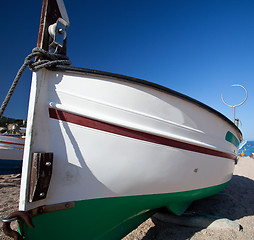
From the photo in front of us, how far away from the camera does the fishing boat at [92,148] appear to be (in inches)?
56.1

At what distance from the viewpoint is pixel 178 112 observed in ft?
6.14

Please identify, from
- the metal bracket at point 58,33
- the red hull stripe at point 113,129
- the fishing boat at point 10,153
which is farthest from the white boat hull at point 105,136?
the fishing boat at point 10,153

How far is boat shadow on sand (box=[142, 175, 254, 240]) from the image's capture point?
7.38 feet

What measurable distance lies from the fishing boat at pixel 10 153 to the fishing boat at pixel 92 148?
725 cm

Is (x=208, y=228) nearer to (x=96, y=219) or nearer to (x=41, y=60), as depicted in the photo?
(x=96, y=219)

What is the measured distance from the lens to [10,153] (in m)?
7.44

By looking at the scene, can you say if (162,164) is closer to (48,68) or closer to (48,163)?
(48,163)

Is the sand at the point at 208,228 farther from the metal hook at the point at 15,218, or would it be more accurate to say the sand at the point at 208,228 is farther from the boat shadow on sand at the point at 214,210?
the metal hook at the point at 15,218

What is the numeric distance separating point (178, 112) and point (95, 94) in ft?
2.90

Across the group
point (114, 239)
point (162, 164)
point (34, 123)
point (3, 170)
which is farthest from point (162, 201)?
point (3, 170)

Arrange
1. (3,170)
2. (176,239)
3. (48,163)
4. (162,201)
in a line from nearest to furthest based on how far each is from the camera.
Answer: (48,163) → (162,201) → (176,239) → (3,170)

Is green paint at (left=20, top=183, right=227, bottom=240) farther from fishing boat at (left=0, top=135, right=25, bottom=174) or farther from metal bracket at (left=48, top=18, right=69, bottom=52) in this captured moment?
fishing boat at (left=0, top=135, right=25, bottom=174)

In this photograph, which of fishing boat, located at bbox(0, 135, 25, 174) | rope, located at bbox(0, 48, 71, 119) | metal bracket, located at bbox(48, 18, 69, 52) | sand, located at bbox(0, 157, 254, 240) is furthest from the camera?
fishing boat, located at bbox(0, 135, 25, 174)

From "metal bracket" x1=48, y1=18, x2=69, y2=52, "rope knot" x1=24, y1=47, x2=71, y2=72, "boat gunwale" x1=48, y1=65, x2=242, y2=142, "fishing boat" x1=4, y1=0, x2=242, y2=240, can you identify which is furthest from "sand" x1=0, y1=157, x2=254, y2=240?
"metal bracket" x1=48, y1=18, x2=69, y2=52
